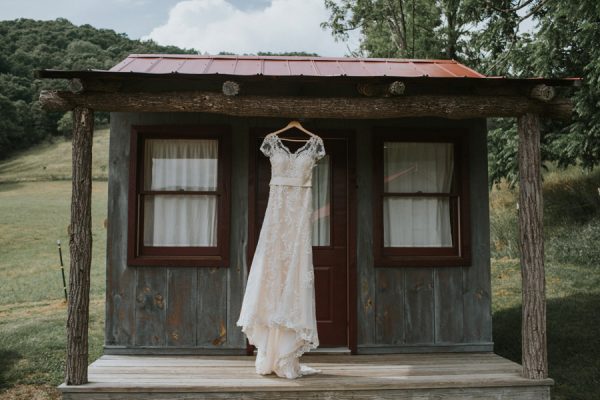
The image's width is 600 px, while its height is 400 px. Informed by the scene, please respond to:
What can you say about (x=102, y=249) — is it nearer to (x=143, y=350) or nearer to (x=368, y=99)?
(x=143, y=350)

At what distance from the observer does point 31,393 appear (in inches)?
217

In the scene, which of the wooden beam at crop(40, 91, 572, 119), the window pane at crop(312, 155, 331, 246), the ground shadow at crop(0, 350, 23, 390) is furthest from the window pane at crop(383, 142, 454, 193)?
the ground shadow at crop(0, 350, 23, 390)

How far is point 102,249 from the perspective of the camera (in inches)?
691

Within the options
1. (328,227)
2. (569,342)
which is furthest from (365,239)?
(569,342)

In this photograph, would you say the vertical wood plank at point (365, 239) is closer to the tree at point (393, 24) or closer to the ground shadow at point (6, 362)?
the ground shadow at point (6, 362)

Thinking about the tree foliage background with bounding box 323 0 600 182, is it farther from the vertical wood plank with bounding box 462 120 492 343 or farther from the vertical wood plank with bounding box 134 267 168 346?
the vertical wood plank with bounding box 134 267 168 346

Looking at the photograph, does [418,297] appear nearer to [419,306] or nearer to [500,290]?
[419,306]

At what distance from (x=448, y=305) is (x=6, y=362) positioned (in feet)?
17.1

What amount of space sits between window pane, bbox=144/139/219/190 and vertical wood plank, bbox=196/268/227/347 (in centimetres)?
94

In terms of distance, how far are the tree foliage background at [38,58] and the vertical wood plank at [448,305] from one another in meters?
27.6

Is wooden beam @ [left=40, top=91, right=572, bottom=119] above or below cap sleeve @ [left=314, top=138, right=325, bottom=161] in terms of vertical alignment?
above

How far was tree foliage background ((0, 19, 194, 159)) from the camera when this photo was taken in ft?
104

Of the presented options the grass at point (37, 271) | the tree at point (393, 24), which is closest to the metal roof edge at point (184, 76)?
the grass at point (37, 271)

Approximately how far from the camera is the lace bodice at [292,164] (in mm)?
4684
